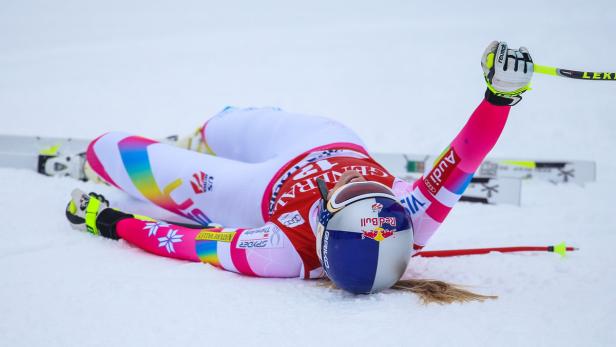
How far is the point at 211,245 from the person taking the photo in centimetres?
174

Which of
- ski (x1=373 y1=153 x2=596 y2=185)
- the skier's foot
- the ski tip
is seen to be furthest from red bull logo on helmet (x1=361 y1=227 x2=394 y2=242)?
ski (x1=373 y1=153 x2=596 y2=185)

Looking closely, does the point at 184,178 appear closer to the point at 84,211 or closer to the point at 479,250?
the point at 84,211

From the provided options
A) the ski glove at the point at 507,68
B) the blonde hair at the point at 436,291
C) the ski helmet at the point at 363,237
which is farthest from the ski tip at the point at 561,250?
the ski glove at the point at 507,68

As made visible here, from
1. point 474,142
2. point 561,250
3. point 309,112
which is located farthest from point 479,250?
point 309,112

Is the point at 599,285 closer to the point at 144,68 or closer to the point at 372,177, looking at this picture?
the point at 372,177

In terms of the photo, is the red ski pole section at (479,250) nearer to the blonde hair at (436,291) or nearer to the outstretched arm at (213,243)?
the blonde hair at (436,291)

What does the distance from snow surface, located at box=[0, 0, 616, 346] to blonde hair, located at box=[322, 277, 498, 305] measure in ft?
0.14

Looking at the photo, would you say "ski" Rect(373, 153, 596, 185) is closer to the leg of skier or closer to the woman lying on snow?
the woman lying on snow

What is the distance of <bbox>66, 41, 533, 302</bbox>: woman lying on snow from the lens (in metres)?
1.45

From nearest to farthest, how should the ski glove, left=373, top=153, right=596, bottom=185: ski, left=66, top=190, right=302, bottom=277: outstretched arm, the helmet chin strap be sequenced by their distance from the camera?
the ski glove → the helmet chin strap → left=66, top=190, right=302, bottom=277: outstretched arm → left=373, top=153, right=596, bottom=185: ski

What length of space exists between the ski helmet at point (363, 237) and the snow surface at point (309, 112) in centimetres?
7

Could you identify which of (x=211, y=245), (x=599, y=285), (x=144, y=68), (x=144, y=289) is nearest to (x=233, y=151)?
(x=211, y=245)

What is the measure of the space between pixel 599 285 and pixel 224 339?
1071 millimetres

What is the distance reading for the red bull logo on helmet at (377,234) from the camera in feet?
4.72
